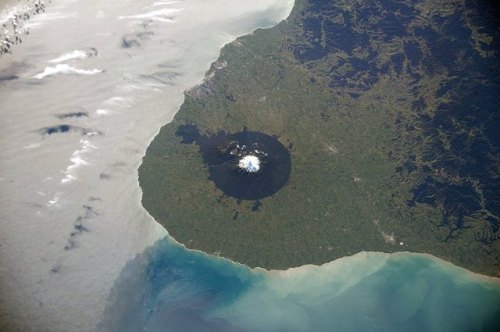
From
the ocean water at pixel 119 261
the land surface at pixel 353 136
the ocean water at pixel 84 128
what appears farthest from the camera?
the land surface at pixel 353 136

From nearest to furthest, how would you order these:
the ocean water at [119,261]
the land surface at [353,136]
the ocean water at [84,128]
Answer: the ocean water at [119,261]
the ocean water at [84,128]
the land surface at [353,136]

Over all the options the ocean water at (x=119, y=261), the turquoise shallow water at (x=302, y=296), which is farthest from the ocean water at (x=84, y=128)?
the turquoise shallow water at (x=302, y=296)

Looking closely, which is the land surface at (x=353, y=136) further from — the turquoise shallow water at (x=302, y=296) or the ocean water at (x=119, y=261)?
the ocean water at (x=119, y=261)

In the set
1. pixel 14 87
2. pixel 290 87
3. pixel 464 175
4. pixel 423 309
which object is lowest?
pixel 423 309

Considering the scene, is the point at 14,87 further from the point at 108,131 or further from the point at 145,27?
the point at 145,27

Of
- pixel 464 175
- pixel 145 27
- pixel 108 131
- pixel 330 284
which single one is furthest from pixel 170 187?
pixel 464 175

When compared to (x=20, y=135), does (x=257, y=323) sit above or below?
below

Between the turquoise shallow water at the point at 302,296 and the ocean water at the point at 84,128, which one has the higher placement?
the ocean water at the point at 84,128
